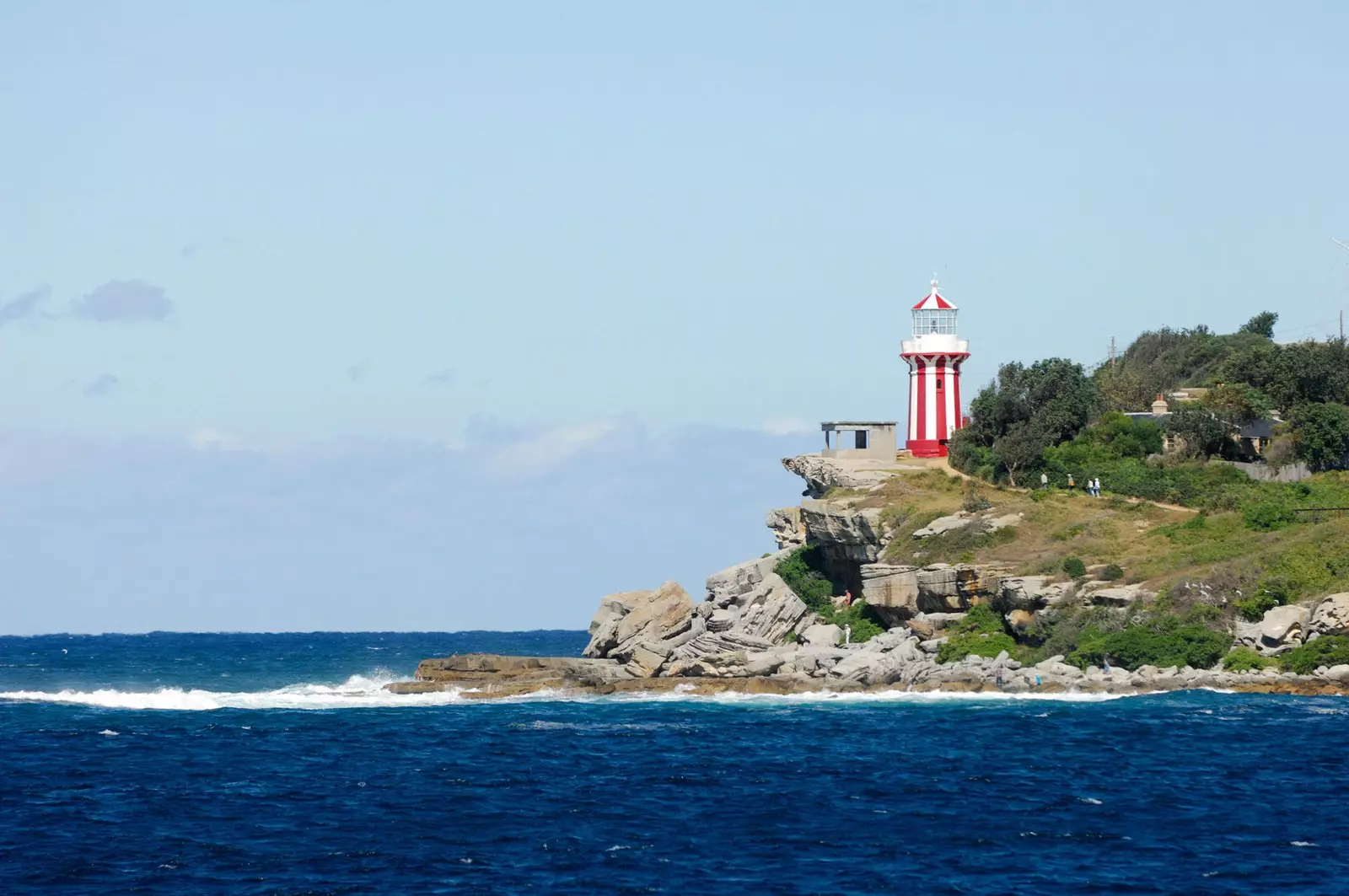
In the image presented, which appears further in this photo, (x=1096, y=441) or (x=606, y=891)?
(x=1096, y=441)

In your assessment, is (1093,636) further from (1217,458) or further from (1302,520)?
(1217,458)

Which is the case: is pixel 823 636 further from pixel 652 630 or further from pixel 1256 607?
pixel 1256 607

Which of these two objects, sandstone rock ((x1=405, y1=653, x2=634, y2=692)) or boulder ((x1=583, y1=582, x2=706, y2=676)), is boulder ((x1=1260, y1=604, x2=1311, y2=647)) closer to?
boulder ((x1=583, y1=582, x2=706, y2=676))

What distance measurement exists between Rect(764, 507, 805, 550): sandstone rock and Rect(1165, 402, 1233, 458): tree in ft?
48.7

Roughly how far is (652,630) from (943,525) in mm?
10406

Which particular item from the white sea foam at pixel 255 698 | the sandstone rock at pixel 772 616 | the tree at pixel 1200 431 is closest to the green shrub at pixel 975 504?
the sandstone rock at pixel 772 616

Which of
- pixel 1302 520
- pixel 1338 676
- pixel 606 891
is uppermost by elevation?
pixel 1302 520

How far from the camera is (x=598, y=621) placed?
61.1 metres

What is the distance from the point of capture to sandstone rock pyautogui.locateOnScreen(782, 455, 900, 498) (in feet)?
204

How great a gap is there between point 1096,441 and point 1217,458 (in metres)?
4.57

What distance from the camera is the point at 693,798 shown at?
1201 inches

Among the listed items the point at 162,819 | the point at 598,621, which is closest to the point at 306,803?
the point at 162,819

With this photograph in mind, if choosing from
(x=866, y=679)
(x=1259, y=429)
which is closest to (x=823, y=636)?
(x=866, y=679)

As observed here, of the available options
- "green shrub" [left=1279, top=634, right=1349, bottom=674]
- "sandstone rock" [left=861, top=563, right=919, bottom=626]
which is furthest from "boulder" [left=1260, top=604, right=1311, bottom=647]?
"sandstone rock" [left=861, top=563, right=919, bottom=626]
